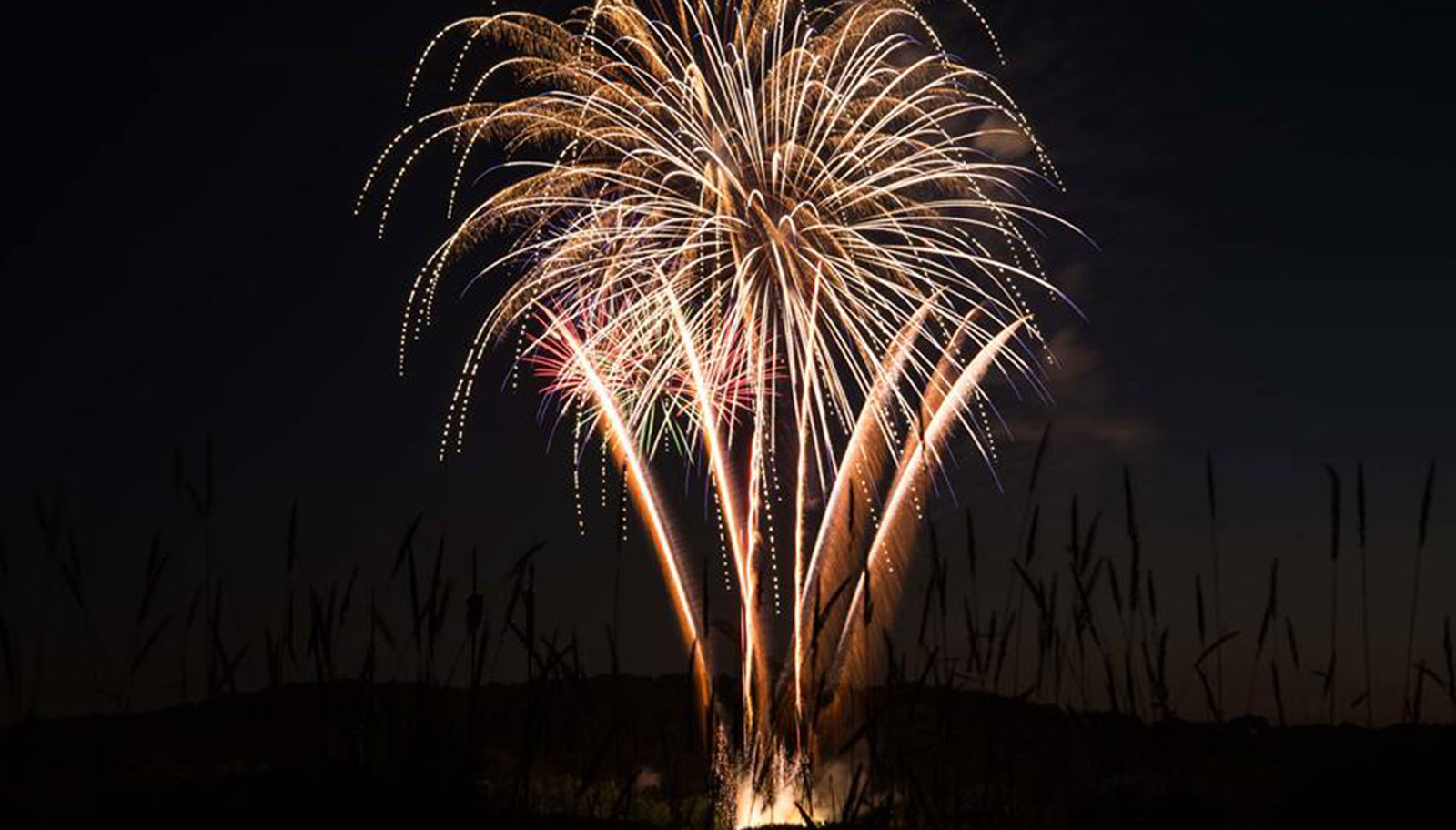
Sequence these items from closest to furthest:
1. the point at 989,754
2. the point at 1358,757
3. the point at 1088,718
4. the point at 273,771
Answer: the point at 273,771, the point at 989,754, the point at 1088,718, the point at 1358,757

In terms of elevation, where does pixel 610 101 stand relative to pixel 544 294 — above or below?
above

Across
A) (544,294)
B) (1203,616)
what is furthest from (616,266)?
(1203,616)

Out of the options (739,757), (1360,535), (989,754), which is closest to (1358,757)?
(1360,535)

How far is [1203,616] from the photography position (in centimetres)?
769

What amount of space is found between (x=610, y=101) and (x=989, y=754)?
10.8 metres

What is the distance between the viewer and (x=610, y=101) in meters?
16.0

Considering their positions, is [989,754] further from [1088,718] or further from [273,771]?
[273,771]

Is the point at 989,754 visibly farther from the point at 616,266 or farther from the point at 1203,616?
the point at 616,266

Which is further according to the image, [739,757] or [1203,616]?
[739,757]

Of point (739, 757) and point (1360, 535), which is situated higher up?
point (1360, 535)

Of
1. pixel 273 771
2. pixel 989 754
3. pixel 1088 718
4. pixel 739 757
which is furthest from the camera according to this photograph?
pixel 739 757

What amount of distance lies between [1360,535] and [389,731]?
5.32m

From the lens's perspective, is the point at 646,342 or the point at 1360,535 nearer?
the point at 1360,535

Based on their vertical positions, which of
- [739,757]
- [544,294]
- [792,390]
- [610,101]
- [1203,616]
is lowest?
[739,757]
